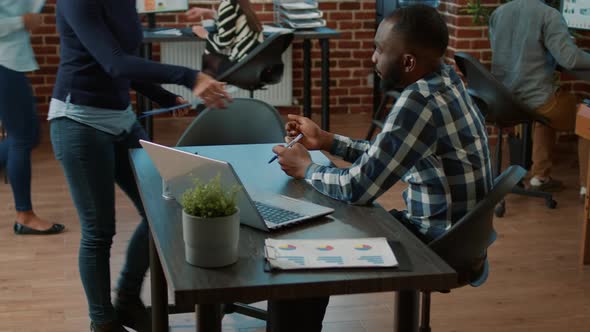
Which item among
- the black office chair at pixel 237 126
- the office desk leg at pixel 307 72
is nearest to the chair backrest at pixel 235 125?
the black office chair at pixel 237 126

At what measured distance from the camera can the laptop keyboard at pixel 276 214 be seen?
195cm

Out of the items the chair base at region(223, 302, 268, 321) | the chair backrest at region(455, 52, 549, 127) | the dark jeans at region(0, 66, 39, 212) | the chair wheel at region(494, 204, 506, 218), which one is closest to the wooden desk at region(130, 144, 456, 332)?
the chair base at region(223, 302, 268, 321)

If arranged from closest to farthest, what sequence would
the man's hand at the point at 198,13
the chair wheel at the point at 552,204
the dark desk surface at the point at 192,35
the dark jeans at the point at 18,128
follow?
the dark jeans at the point at 18,128 < the chair wheel at the point at 552,204 < the dark desk surface at the point at 192,35 < the man's hand at the point at 198,13

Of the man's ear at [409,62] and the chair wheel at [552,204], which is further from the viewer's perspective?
the chair wheel at [552,204]

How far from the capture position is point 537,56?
4.54 meters

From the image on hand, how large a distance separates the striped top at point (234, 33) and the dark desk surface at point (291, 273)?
10.5 ft

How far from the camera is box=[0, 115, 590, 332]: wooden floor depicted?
3.11 m

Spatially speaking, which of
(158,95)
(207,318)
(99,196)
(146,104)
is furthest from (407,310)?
(146,104)

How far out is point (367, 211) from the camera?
2064 millimetres

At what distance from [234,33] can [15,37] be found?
5.57 feet

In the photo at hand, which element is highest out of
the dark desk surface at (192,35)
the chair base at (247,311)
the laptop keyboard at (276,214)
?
the dark desk surface at (192,35)

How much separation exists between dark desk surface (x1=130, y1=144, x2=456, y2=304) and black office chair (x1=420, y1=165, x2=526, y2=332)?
0.23 m

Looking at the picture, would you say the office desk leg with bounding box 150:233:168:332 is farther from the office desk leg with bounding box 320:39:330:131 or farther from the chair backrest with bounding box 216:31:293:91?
the office desk leg with bounding box 320:39:330:131

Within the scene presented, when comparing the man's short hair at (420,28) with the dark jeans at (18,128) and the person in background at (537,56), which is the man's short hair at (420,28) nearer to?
the dark jeans at (18,128)
